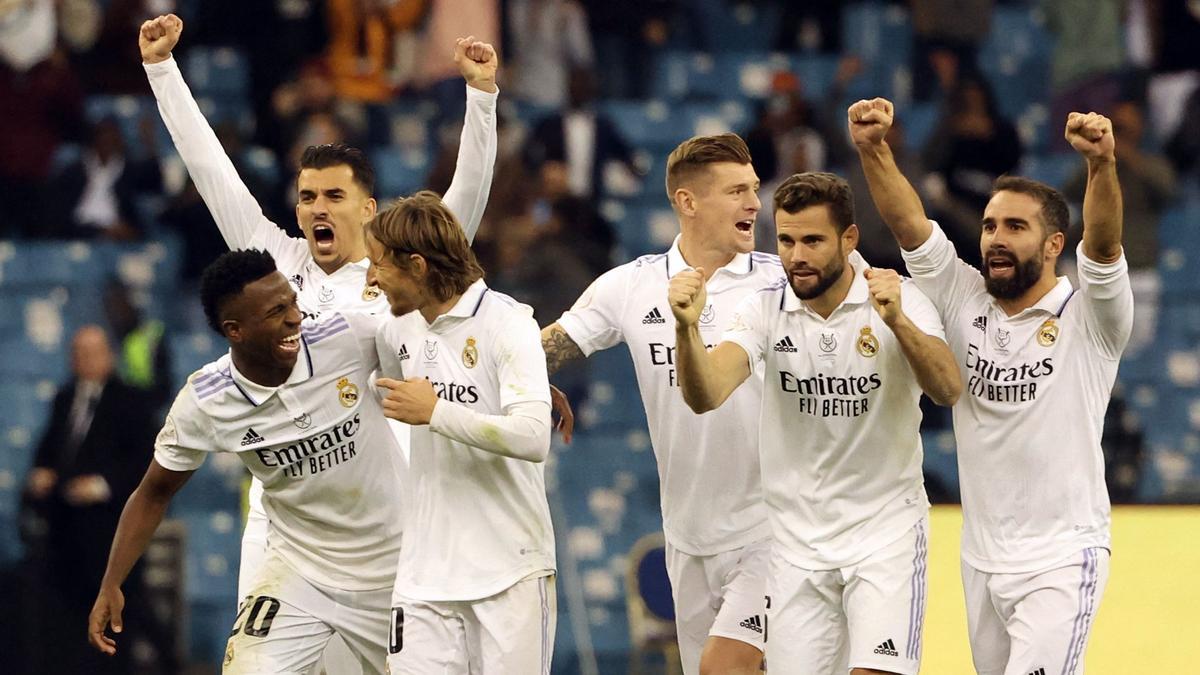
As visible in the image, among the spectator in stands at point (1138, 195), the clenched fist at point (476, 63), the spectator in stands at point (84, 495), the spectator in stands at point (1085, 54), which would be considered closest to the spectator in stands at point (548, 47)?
the spectator in stands at point (1085, 54)

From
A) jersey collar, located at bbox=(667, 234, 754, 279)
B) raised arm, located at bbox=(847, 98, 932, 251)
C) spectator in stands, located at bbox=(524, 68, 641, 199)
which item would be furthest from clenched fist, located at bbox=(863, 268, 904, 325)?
spectator in stands, located at bbox=(524, 68, 641, 199)

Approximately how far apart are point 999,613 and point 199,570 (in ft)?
20.5

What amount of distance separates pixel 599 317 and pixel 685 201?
59 cm

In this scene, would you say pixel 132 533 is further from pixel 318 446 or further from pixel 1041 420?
pixel 1041 420

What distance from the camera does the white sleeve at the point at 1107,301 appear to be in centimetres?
671

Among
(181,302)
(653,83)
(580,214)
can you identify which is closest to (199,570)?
(181,302)

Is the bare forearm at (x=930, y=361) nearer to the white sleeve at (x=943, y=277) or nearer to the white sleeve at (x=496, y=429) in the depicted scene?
the white sleeve at (x=943, y=277)

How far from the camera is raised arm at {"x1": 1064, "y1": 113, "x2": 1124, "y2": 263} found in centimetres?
651

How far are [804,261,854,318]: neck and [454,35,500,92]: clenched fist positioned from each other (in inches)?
67.8

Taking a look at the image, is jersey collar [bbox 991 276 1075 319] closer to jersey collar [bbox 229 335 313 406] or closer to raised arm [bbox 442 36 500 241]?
raised arm [bbox 442 36 500 241]

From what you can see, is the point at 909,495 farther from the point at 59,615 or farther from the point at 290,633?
the point at 59,615

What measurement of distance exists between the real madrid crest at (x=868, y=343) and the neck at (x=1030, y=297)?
50 cm

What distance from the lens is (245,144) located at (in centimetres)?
1394

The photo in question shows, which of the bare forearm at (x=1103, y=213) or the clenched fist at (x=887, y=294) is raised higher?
the bare forearm at (x=1103, y=213)
